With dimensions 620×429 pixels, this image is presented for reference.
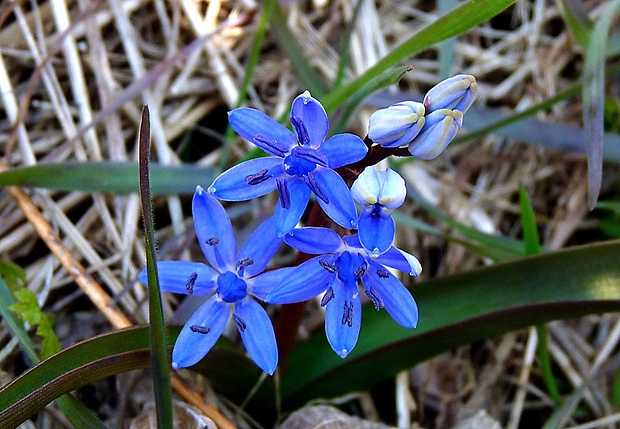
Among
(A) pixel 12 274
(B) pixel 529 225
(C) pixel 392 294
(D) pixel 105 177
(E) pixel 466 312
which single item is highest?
(D) pixel 105 177

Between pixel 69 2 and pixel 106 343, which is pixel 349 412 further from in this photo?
pixel 69 2

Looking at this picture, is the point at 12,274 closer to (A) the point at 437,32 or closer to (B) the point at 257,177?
(B) the point at 257,177

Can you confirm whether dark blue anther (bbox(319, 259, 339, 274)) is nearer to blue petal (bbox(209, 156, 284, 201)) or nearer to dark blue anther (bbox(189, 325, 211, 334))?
blue petal (bbox(209, 156, 284, 201))

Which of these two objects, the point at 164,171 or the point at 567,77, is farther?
the point at 567,77

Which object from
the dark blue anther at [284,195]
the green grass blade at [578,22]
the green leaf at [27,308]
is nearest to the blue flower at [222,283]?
the dark blue anther at [284,195]

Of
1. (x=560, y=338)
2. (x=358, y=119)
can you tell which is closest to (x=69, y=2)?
(x=358, y=119)

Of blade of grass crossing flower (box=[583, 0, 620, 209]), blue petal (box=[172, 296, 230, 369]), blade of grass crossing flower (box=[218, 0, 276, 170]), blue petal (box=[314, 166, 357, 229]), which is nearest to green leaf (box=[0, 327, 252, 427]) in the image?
blue petal (box=[172, 296, 230, 369])

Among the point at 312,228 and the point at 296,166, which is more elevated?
the point at 296,166

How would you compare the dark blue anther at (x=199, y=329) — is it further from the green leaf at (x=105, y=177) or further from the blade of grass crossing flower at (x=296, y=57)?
the blade of grass crossing flower at (x=296, y=57)

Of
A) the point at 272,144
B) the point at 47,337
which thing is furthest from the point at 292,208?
the point at 47,337
